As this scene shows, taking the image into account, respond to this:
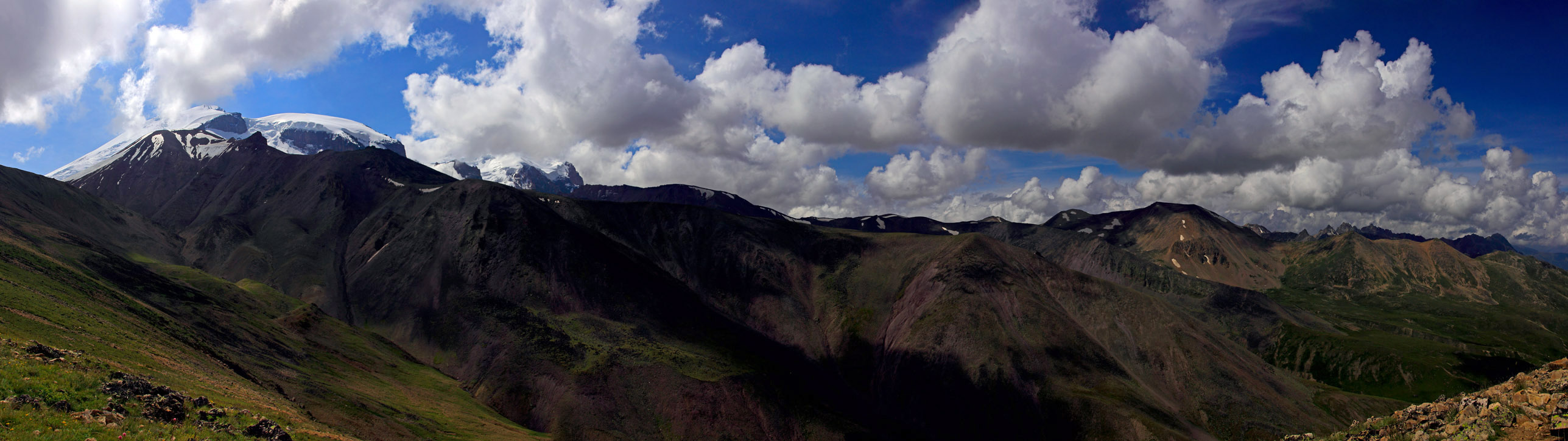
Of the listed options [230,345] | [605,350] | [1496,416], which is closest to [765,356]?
[605,350]

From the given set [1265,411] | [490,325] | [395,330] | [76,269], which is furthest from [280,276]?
[1265,411]

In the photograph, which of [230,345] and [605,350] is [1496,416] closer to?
[230,345]

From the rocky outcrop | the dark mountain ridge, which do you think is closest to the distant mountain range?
the dark mountain ridge

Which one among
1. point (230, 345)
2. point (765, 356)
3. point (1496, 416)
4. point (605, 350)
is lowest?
point (765, 356)

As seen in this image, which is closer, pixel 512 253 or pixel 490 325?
pixel 490 325

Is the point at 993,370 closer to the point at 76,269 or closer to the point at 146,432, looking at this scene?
the point at 146,432

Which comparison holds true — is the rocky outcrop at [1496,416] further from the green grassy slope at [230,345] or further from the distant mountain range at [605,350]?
the distant mountain range at [605,350]

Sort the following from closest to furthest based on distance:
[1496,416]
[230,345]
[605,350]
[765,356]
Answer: [1496,416] → [230,345] → [605,350] → [765,356]

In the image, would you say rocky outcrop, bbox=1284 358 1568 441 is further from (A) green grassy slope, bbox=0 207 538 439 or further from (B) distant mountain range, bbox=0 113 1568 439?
(B) distant mountain range, bbox=0 113 1568 439
